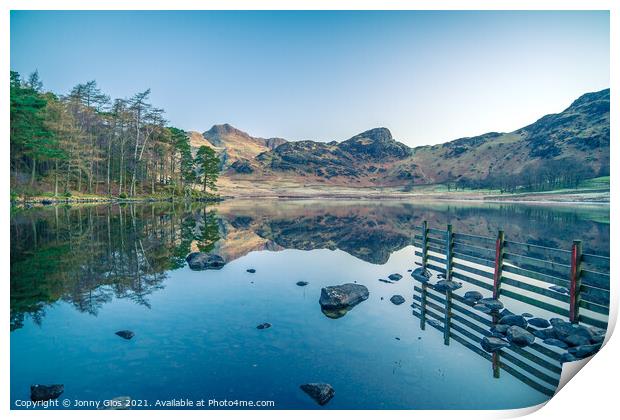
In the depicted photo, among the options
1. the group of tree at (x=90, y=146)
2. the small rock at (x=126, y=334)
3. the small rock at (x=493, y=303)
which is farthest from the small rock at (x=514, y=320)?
the group of tree at (x=90, y=146)

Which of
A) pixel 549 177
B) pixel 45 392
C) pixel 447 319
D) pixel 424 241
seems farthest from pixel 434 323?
pixel 549 177

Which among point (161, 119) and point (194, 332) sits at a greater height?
point (161, 119)

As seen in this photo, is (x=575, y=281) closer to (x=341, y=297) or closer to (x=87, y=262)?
(x=341, y=297)

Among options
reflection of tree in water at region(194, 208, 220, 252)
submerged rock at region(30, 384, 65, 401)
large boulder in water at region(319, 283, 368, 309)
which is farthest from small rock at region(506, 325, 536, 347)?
reflection of tree in water at region(194, 208, 220, 252)

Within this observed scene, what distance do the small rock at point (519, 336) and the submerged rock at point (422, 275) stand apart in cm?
706

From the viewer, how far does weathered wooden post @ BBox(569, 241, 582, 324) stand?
441 inches

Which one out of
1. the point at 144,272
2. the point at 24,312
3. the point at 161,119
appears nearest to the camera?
the point at 24,312

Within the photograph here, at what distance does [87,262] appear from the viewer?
65.7 ft

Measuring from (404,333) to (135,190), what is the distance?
94.6 m

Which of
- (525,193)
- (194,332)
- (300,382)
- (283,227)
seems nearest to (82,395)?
(194,332)

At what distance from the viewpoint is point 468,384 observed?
8445 mm

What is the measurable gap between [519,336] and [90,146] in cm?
8523
